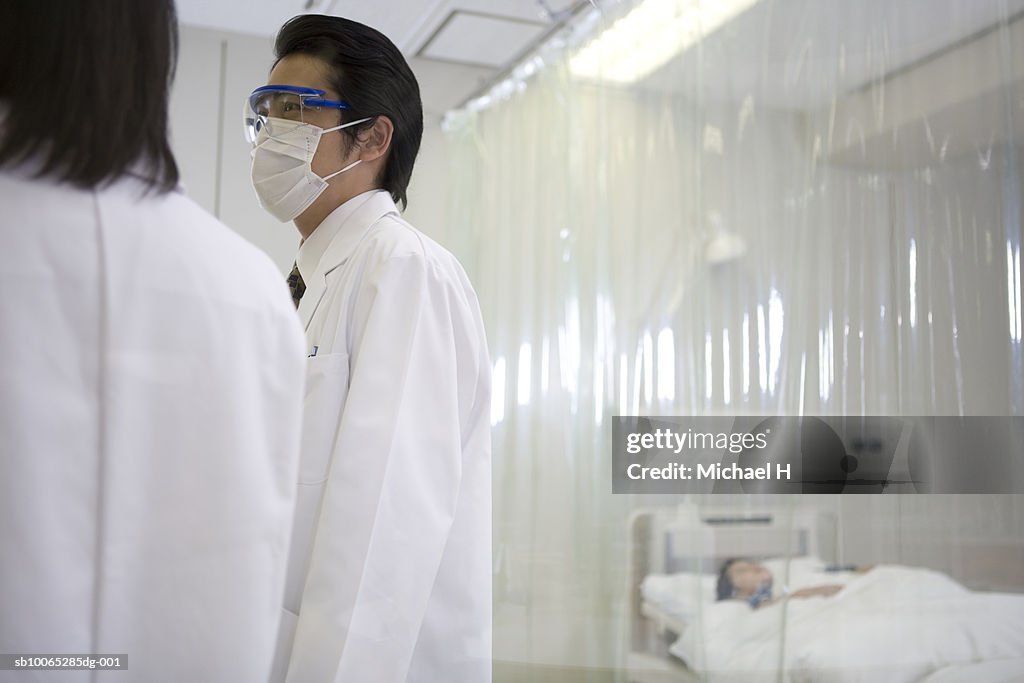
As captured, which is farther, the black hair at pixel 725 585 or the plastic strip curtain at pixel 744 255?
the black hair at pixel 725 585

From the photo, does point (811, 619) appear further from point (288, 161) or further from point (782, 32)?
point (288, 161)

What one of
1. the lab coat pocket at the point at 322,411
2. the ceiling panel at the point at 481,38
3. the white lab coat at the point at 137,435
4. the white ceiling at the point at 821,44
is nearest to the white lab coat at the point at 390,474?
the lab coat pocket at the point at 322,411

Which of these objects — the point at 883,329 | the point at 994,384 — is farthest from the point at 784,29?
the point at 994,384

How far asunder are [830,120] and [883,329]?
47 cm

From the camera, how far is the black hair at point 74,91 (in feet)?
1.72

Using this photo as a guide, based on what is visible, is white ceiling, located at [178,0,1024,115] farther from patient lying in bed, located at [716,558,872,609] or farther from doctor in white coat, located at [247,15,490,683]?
patient lying in bed, located at [716,558,872,609]

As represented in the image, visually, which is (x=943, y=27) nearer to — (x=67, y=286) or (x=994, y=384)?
(x=994, y=384)

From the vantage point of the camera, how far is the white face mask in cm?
106

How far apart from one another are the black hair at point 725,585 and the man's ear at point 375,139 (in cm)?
128

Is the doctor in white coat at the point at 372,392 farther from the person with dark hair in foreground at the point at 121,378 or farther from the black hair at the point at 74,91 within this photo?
the black hair at the point at 74,91

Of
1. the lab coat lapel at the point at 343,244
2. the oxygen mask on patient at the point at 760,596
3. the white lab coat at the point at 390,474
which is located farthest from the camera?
the oxygen mask on patient at the point at 760,596

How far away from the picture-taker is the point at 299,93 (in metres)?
1.05

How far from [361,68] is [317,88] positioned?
0.20 ft

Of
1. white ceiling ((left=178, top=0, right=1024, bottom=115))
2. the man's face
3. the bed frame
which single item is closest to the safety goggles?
the man's face
